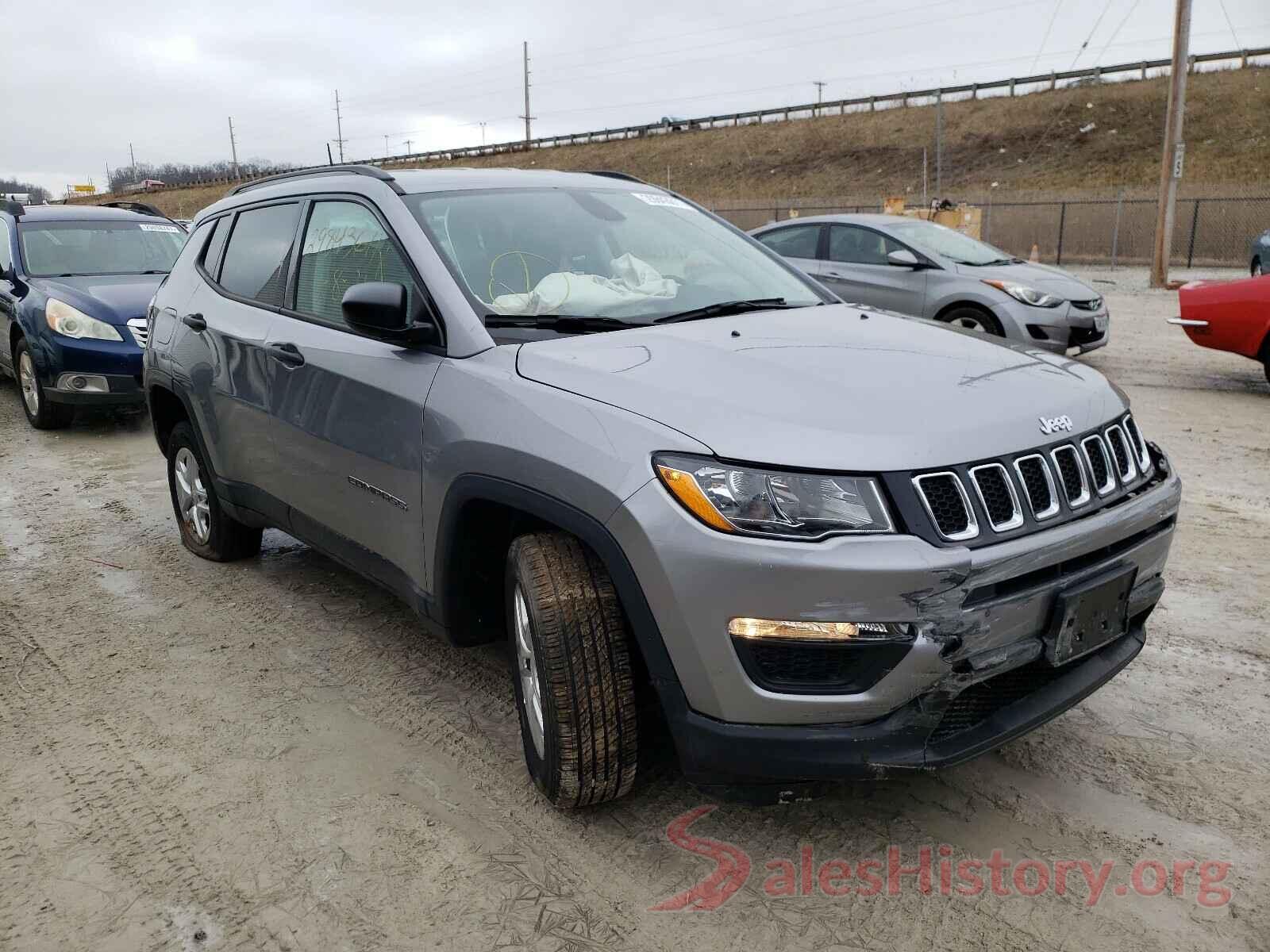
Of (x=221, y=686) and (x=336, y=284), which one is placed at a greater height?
(x=336, y=284)

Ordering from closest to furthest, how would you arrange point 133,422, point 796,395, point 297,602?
1. point 796,395
2. point 297,602
3. point 133,422

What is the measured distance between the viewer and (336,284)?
369 cm

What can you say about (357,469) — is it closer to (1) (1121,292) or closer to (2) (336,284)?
(2) (336,284)

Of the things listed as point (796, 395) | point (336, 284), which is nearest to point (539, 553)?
point (796, 395)

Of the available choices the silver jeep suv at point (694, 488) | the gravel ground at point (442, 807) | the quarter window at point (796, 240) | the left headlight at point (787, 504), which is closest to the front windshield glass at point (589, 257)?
the silver jeep suv at point (694, 488)

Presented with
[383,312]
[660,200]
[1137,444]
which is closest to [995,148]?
[660,200]

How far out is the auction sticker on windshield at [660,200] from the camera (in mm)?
4137

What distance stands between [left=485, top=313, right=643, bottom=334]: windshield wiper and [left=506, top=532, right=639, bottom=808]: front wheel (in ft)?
2.27

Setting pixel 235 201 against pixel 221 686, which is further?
pixel 235 201

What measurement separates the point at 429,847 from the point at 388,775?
1.38 ft

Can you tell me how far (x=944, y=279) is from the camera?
31.3 ft

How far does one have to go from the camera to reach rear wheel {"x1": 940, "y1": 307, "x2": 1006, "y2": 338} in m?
9.30

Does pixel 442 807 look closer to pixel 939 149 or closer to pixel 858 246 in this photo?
pixel 858 246

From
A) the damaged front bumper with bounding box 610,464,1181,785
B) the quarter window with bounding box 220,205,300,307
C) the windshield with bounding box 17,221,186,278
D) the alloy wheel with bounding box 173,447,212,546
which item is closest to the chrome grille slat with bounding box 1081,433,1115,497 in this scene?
the damaged front bumper with bounding box 610,464,1181,785
